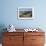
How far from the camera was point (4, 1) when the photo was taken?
4.09m

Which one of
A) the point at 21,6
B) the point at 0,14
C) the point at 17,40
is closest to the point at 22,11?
the point at 21,6

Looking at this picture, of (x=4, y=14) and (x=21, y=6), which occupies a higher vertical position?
(x=21, y=6)

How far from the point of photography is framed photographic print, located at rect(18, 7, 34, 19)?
160 inches

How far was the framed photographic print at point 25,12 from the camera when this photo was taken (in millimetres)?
4066

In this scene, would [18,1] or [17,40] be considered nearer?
[17,40]

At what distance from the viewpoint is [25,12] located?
4.08 m

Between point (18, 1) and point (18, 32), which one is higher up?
point (18, 1)

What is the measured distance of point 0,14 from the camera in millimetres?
4113

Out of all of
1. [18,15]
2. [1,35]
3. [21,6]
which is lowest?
[1,35]

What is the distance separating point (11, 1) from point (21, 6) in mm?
376

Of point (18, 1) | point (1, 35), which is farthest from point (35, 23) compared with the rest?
point (1, 35)

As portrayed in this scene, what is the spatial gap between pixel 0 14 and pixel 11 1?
57 cm

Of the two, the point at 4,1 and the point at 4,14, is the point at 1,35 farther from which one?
the point at 4,1

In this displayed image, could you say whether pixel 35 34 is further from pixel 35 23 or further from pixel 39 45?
pixel 35 23
